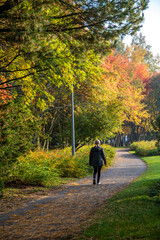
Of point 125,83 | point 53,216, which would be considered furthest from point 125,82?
point 53,216

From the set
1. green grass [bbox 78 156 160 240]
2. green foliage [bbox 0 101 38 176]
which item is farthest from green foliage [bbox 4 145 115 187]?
green grass [bbox 78 156 160 240]

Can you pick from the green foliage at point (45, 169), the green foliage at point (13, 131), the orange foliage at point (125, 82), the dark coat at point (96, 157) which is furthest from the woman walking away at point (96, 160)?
the orange foliage at point (125, 82)

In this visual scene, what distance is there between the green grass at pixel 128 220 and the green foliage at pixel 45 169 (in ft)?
13.5

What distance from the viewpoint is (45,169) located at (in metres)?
11.8

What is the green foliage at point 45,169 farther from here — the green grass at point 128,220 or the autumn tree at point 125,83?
the autumn tree at point 125,83

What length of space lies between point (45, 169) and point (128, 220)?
7.04 metres

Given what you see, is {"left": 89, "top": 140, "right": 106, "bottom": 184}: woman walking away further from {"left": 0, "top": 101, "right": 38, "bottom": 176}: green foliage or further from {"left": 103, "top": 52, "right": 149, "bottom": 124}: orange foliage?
{"left": 103, "top": 52, "right": 149, "bottom": 124}: orange foliage

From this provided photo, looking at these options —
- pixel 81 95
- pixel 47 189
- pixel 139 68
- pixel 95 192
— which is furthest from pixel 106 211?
pixel 139 68

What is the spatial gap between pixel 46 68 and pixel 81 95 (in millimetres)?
12247

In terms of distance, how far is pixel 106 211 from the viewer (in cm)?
608

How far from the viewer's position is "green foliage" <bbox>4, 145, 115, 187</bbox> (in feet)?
33.9

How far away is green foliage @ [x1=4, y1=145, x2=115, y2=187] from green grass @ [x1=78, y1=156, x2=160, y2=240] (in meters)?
4.12

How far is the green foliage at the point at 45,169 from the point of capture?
1032 centimetres

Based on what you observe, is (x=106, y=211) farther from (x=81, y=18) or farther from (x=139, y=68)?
(x=139, y=68)
